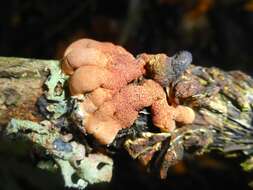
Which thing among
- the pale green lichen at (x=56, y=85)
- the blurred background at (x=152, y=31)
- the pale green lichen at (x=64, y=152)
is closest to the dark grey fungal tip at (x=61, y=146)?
the pale green lichen at (x=64, y=152)

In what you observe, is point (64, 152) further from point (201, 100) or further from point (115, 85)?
point (201, 100)

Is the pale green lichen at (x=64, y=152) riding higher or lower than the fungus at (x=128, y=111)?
lower

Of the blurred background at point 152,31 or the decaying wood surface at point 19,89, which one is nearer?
the decaying wood surface at point 19,89

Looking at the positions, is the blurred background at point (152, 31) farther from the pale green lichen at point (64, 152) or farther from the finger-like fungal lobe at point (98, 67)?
the finger-like fungal lobe at point (98, 67)

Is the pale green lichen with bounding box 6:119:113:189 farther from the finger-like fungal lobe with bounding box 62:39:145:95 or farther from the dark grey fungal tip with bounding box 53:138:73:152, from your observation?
the finger-like fungal lobe with bounding box 62:39:145:95

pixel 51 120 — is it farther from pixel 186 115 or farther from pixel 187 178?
pixel 187 178

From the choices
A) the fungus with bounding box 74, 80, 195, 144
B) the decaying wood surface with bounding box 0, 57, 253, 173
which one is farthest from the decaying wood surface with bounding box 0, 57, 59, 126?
the fungus with bounding box 74, 80, 195, 144
